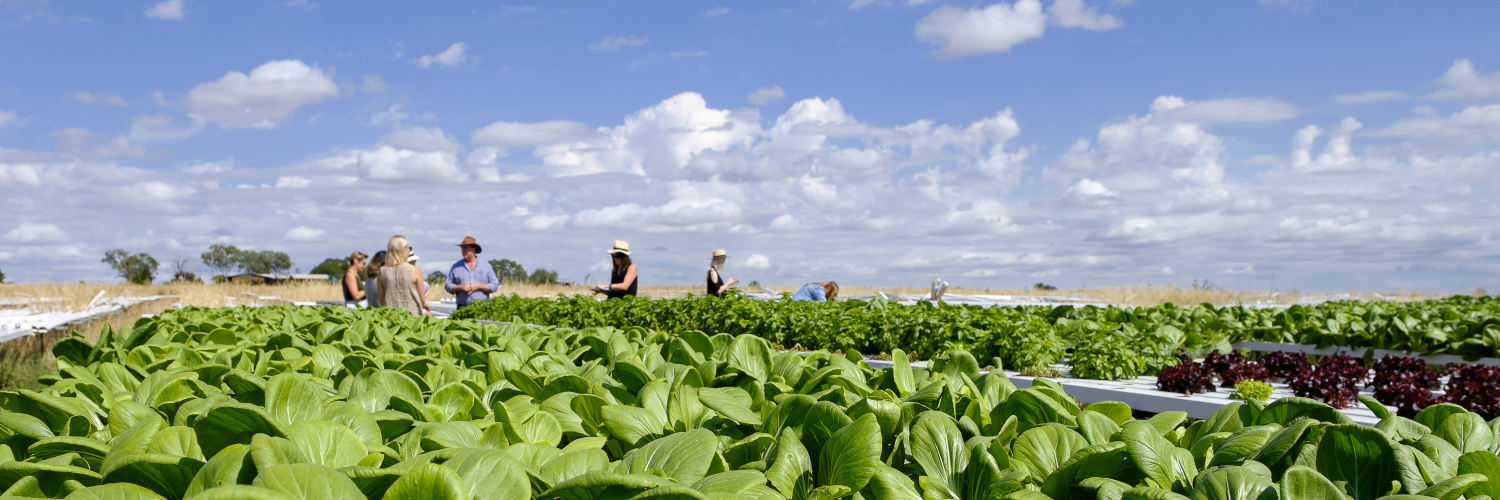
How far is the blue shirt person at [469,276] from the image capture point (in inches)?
459

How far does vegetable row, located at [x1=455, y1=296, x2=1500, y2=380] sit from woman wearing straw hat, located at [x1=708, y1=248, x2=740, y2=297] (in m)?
2.16

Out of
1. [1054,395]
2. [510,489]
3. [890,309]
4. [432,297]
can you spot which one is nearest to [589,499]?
[510,489]

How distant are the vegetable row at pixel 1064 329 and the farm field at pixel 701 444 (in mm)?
2644

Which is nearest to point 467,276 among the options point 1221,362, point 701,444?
point 1221,362

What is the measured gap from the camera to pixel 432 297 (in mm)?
23609

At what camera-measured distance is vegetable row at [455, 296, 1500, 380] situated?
547 centimetres

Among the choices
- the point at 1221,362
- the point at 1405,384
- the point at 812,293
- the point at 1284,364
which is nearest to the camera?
the point at 1405,384

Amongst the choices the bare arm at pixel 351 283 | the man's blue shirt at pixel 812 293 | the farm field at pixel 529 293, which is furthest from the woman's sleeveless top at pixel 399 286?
the farm field at pixel 529 293

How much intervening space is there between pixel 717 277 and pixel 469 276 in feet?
11.1

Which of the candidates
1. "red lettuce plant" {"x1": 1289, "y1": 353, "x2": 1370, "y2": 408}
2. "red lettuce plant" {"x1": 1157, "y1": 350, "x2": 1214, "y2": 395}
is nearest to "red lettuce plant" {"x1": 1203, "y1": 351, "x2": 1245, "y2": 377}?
"red lettuce plant" {"x1": 1289, "y1": 353, "x2": 1370, "y2": 408}

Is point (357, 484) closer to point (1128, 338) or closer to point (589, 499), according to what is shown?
point (589, 499)

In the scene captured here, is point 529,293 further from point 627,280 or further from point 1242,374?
point 1242,374

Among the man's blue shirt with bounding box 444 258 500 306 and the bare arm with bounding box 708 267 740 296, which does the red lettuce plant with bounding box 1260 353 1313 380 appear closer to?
the bare arm with bounding box 708 267 740 296

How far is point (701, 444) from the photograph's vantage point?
1.30 m
